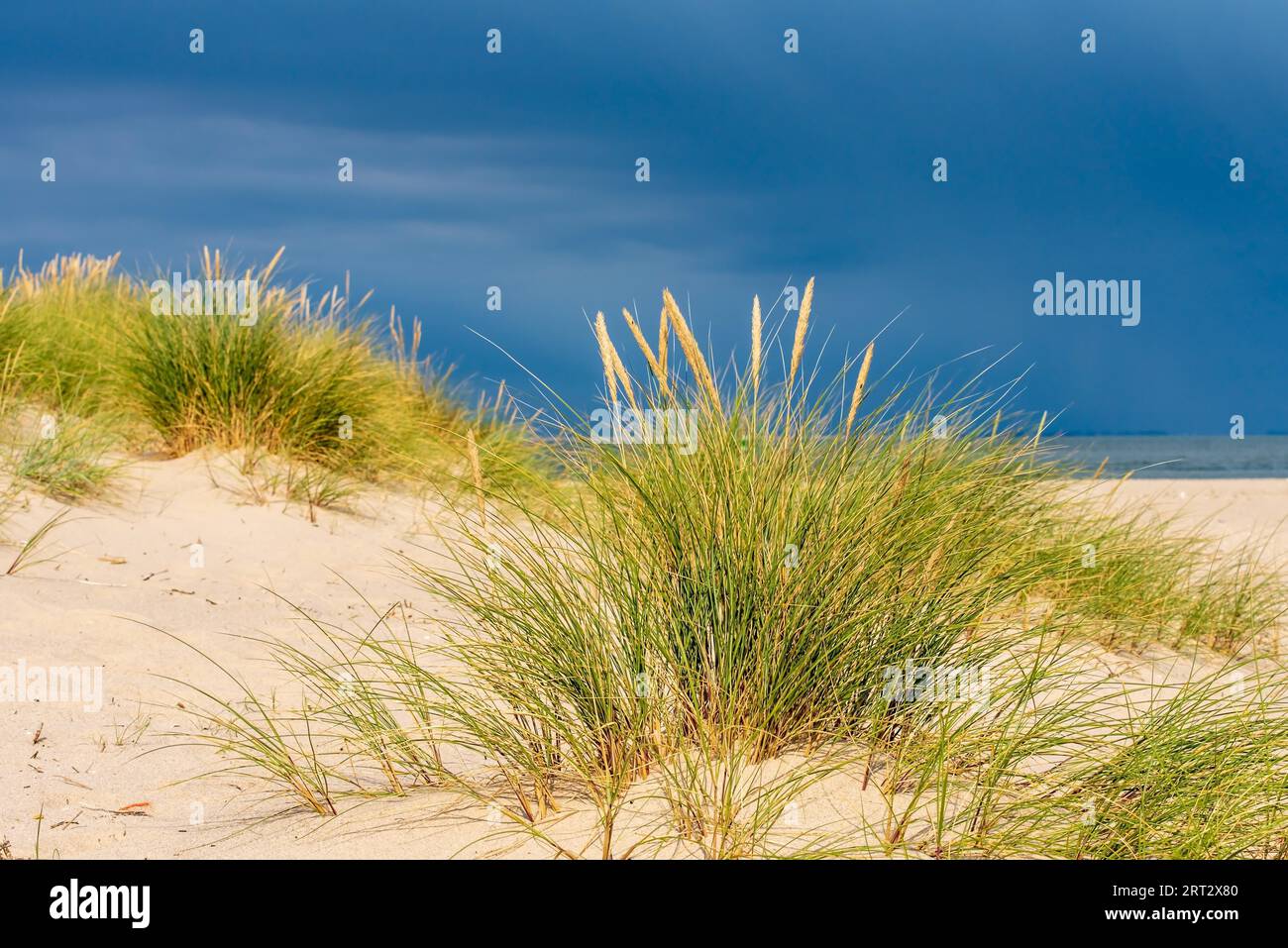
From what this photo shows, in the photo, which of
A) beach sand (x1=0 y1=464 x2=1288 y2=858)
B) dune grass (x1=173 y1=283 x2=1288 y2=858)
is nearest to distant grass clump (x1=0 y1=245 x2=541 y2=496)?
beach sand (x1=0 y1=464 x2=1288 y2=858)

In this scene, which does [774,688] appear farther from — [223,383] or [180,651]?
[223,383]

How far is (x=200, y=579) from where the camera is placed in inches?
207

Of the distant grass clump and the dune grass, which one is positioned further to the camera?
the distant grass clump

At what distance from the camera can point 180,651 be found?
421 centimetres

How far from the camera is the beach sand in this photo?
2.50 m

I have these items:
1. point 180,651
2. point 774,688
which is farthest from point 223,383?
point 774,688

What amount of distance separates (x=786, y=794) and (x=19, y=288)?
8.22m

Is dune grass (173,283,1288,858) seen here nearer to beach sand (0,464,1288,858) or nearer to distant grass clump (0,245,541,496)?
beach sand (0,464,1288,858)

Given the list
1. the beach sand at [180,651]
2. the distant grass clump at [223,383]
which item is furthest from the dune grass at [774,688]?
the distant grass clump at [223,383]

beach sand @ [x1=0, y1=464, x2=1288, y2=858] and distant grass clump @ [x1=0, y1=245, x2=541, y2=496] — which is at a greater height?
distant grass clump @ [x1=0, y1=245, x2=541, y2=496]

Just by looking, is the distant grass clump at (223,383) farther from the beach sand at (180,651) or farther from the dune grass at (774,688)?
the dune grass at (774,688)

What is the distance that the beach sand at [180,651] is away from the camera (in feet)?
8.20

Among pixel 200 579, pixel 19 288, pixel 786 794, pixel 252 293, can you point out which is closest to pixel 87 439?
pixel 252 293
